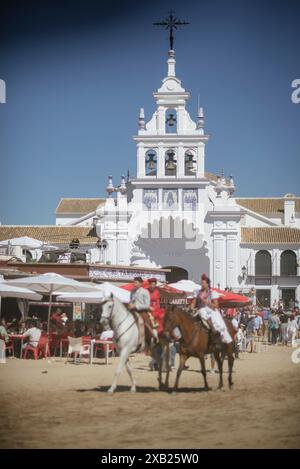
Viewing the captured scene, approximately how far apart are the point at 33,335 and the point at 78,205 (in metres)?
42.1

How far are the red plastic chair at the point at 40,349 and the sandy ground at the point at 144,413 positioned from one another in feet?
13.0

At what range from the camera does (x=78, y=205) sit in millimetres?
59406

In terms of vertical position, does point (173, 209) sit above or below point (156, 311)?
above

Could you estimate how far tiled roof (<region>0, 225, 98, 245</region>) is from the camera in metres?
45.7

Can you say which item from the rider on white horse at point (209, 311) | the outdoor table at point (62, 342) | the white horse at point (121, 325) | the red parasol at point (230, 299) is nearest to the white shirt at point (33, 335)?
the outdoor table at point (62, 342)

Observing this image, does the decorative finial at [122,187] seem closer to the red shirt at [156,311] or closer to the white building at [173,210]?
the white building at [173,210]

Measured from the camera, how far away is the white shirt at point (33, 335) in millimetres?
17547

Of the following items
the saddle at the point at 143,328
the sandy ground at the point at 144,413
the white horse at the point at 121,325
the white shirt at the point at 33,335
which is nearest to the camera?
the sandy ground at the point at 144,413

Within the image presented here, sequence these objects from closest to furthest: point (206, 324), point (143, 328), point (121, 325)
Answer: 1. point (121, 325)
2. point (143, 328)
3. point (206, 324)

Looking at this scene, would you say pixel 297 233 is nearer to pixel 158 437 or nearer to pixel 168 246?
pixel 168 246

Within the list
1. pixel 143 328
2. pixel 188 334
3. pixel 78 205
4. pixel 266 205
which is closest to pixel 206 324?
pixel 188 334

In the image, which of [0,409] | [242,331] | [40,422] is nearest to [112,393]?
[0,409]

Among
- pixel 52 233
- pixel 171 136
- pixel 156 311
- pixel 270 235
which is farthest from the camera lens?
pixel 52 233

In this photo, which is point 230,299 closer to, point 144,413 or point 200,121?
point 144,413
